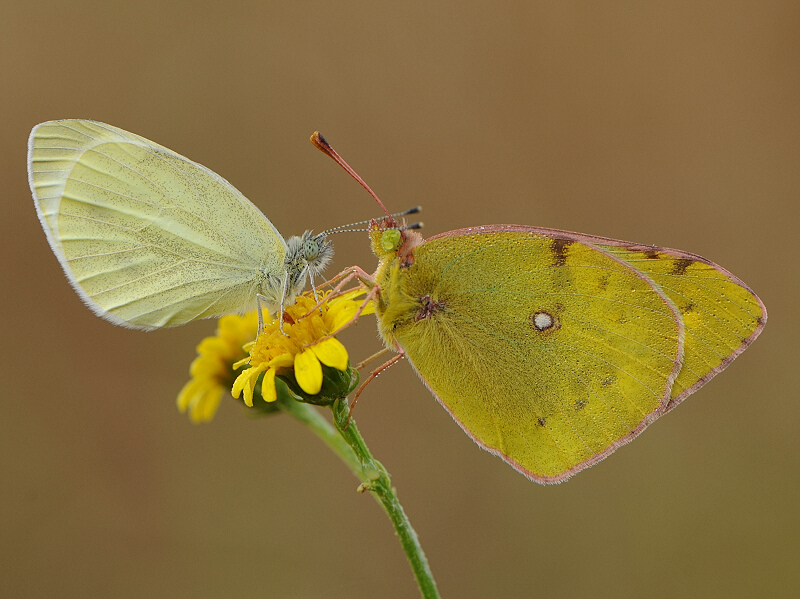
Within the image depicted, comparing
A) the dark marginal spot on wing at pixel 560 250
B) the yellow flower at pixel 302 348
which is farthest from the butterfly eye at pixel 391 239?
the dark marginal spot on wing at pixel 560 250

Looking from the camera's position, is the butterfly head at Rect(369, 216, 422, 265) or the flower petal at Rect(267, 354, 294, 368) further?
the butterfly head at Rect(369, 216, 422, 265)

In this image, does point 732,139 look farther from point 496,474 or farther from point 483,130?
point 496,474

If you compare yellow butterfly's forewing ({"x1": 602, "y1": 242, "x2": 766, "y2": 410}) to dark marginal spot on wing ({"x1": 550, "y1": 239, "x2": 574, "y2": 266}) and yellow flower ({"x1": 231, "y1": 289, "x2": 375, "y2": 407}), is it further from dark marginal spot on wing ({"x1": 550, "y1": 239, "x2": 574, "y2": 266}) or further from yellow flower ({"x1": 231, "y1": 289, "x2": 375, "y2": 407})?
yellow flower ({"x1": 231, "y1": 289, "x2": 375, "y2": 407})

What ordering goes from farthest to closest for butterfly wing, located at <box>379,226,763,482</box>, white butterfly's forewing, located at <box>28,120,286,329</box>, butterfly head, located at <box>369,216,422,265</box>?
1. white butterfly's forewing, located at <box>28,120,286,329</box>
2. butterfly head, located at <box>369,216,422,265</box>
3. butterfly wing, located at <box>379,226,763,482</box>

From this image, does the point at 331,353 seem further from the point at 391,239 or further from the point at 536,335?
the point at 536,335

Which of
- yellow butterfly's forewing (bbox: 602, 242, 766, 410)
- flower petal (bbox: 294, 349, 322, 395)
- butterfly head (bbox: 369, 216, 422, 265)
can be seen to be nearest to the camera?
flower petal (bbox: 294, 349, 322, 395)

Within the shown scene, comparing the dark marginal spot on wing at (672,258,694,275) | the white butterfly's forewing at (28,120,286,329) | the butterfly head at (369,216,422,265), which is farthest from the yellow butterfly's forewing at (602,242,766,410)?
the white butterfly's forewing at (28,120,286,329)

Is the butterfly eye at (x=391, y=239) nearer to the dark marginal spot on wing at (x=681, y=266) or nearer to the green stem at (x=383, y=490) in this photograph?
the green stem at (x=383, y=490)
